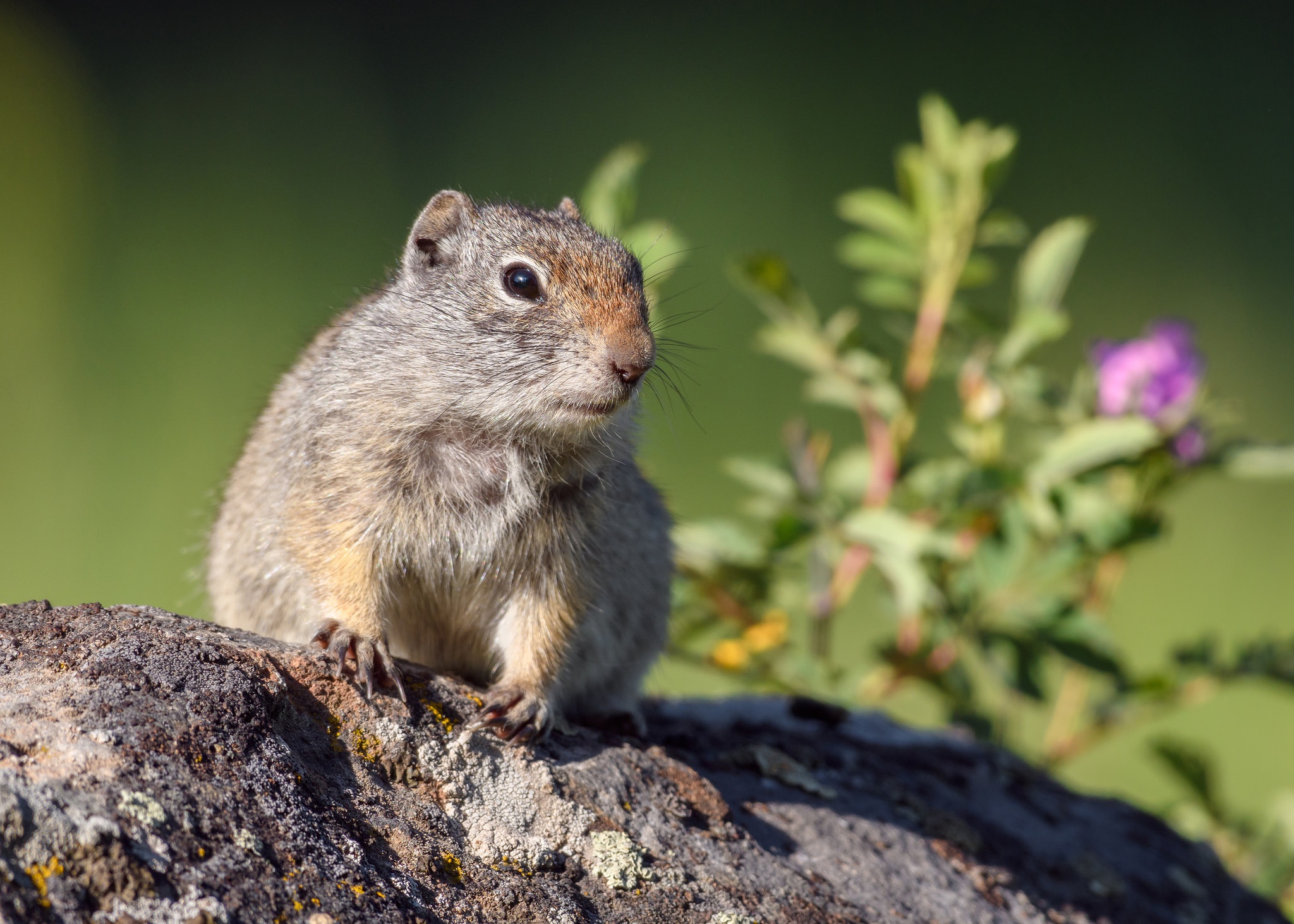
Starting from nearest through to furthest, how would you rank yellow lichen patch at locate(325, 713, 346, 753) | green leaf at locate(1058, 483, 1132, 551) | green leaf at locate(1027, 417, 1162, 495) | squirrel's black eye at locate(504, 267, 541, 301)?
yellow lichen patch at locate(325, 713, 346, 753)
squirrel's black eye at locate(504, 267, 541, 301)
green leaf at locate(1027, 417, 1162, 495)
green leaf at locate(1058, 483, 1132, 551)

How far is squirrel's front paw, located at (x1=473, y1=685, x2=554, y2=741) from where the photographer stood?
2.88 metres

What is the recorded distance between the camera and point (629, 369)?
10.0ft

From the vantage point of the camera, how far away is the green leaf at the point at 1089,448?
12.7 ft

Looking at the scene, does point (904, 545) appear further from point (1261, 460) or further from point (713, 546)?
point (1261, 460)

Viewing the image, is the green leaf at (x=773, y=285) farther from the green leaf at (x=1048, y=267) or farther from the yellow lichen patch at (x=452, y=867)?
the yellow lichen patch at (x=452, y=867)

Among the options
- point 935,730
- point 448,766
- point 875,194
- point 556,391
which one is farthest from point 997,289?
point 448,766

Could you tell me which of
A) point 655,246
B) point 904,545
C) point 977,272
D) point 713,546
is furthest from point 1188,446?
point 655,246

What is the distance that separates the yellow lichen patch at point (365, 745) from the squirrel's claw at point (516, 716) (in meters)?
0.25

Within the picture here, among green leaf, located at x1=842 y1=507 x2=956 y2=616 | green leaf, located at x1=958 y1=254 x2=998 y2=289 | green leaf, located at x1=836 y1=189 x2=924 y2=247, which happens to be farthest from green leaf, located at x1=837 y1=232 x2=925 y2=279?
green leaf, located at x1=842 y1=507 x2=956 y2=616

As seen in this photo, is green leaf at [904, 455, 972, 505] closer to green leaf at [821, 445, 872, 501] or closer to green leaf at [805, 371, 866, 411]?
green leaf at [821, 445, 872, 501]

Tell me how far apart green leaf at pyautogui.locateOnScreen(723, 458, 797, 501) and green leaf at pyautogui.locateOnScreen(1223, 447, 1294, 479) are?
1.40 meters

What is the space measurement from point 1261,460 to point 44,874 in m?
3.69

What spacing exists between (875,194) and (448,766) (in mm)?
2776

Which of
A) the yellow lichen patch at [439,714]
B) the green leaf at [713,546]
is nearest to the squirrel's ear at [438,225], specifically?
the green leaf at [713,546]
